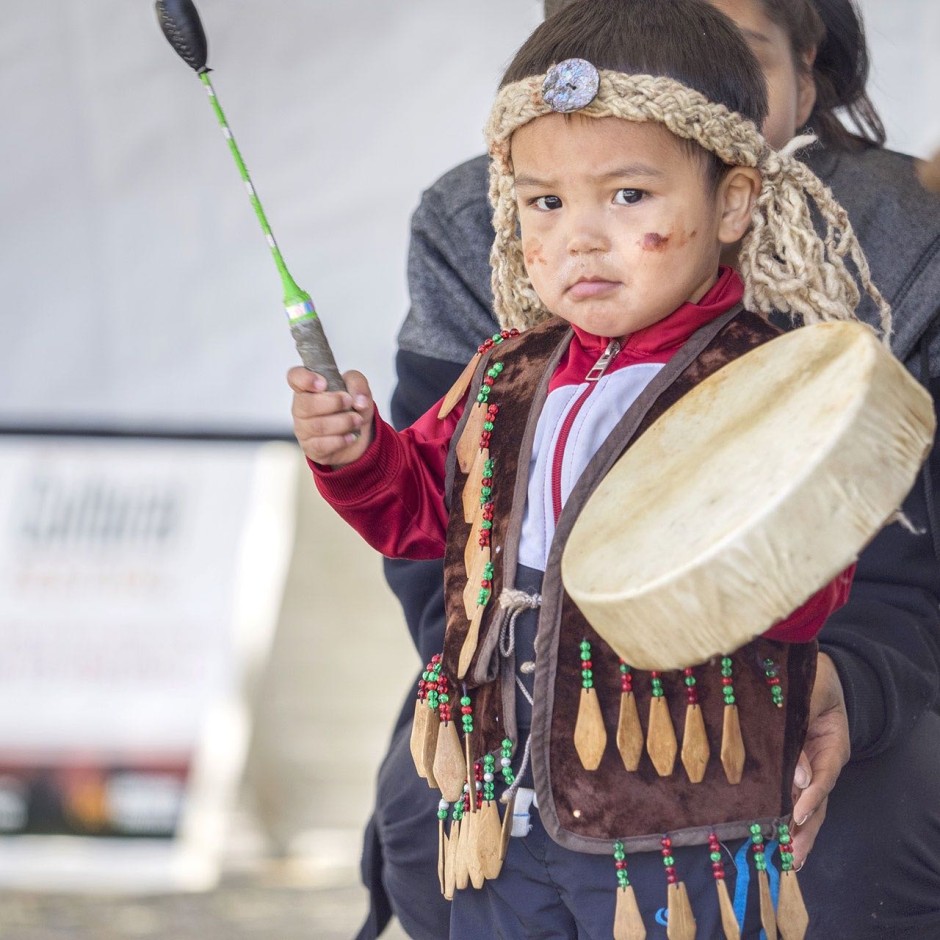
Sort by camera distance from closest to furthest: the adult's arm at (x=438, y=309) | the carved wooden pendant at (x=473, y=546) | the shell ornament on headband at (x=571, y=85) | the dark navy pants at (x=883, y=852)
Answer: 1. the shell ornament on headband at (x=571, y=85)
2. the carved wooden pendant at (x=473, y=546)
3. the dark navy pants at (x=883, y=852)
4. the adult's arm at (x=438, y=309)

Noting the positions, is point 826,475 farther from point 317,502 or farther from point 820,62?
point 317,502

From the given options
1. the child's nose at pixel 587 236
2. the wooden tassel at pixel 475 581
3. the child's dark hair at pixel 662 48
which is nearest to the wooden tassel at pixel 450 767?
the wooden tassel at pixel 475 581

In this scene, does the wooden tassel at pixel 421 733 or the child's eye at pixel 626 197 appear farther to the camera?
the wooden tassel at pixel 421 733

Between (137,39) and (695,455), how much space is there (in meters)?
1.67

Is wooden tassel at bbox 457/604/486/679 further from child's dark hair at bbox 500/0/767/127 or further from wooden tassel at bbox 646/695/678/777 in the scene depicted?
child's dark hair at bbox 500/0/767/127

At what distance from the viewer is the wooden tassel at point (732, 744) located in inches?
49.8

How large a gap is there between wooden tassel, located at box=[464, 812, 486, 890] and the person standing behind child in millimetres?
376

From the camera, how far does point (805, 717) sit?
4.48 feet

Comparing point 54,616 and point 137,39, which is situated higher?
point 137,39

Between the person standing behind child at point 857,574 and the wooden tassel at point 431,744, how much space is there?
1.30 ft

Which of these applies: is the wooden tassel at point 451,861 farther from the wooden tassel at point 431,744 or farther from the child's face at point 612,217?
the child's face at point 612,217

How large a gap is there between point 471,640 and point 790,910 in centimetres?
37

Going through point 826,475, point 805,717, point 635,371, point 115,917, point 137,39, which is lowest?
point 115,917

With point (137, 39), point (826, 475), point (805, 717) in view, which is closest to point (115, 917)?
point (137, 39)
